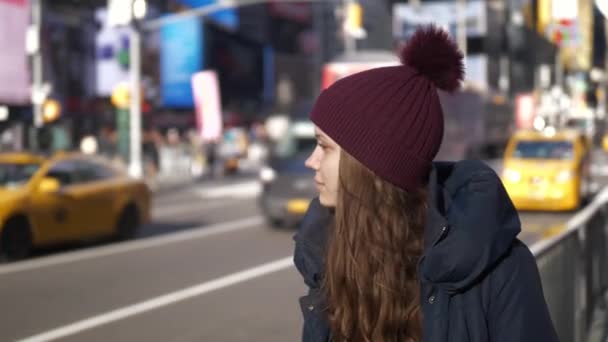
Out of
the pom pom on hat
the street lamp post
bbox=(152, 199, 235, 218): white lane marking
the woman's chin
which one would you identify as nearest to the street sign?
the street lamp post

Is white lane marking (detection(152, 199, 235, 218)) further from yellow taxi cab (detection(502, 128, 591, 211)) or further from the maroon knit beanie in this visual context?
the maroon knit beanie

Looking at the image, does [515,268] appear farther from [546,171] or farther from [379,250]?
[546,171]

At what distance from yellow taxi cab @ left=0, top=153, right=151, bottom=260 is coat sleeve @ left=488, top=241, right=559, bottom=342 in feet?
37.1

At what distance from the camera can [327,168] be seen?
90.4 inches

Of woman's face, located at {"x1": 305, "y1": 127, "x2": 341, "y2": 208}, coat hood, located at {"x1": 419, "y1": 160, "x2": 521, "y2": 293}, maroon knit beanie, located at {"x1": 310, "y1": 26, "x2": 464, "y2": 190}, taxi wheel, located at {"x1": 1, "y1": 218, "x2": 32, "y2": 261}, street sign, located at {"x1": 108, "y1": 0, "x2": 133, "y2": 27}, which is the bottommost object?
taxi wheel, located at {"x1": 1, "y1": 218, "x2": 32, "y2": 261}

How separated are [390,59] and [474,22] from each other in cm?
6486

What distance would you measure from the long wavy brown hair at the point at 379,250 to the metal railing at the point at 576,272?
102 inches

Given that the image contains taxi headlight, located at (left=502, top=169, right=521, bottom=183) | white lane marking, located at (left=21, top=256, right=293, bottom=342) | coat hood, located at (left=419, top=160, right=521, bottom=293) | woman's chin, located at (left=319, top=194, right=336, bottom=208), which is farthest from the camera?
taxi headlight, located at (left=502, top=169, right=521, bottom=183)

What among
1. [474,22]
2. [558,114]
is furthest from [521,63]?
[558,114]

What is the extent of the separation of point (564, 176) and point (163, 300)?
41.9ft

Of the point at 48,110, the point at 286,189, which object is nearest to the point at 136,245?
the point at 286,189

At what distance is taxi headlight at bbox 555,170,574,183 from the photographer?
20438mm

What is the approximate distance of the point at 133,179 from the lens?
1614 centimetres

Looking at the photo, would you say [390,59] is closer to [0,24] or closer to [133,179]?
[133,179]
